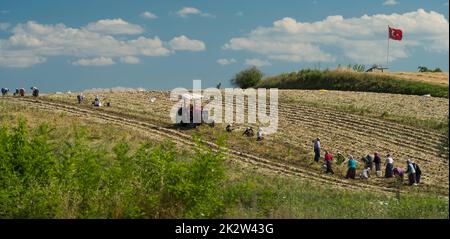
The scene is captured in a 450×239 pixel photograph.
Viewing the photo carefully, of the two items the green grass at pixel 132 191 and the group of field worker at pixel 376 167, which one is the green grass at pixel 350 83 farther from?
the green grass at pixel 132 191

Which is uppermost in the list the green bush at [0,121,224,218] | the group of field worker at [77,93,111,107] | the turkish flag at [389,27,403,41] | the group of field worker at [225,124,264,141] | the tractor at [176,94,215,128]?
the turkish flag at [389,27,403,41]

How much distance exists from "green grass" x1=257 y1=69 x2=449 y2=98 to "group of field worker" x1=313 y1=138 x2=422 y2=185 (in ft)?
82.1

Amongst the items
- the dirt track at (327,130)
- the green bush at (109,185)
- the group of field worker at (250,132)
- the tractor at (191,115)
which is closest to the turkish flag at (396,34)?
the dirt track at (327,130)

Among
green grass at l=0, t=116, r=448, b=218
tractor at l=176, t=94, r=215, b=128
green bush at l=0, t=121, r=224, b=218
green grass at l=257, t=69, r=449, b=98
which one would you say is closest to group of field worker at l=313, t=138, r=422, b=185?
tractor at l=176, t=94, r=215, b=128

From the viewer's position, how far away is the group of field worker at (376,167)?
27.4m

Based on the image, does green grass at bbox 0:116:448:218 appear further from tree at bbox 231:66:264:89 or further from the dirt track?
tree at bbox 231:66:264:89

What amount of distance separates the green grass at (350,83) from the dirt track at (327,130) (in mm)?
16037

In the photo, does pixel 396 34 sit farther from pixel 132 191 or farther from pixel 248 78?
pixel 132 191

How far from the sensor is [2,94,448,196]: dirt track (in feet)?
91.1

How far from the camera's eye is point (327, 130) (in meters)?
37.2

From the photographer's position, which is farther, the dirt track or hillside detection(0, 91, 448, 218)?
the dirt track

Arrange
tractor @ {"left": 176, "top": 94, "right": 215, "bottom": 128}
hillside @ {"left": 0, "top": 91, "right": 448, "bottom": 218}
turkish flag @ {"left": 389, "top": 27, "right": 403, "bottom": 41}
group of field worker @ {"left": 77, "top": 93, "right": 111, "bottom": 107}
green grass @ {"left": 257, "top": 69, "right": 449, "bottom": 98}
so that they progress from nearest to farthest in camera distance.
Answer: hillside @ {"left": 0, "top": 91, "right": 448, "bottom": 218} → tractor @ {"left": 176, "top": 94, "right": 215, "bottom": 128} → group of field worker @ {"left": 77, "top": 93, "right": 111, "bottom": 107} → green grass @ {"left": 257, "top": 69, "right": 449, "bottom": 98} → turkish flag @ {"left": 389, "top": 27, "right": 403, "bottom": 41}
